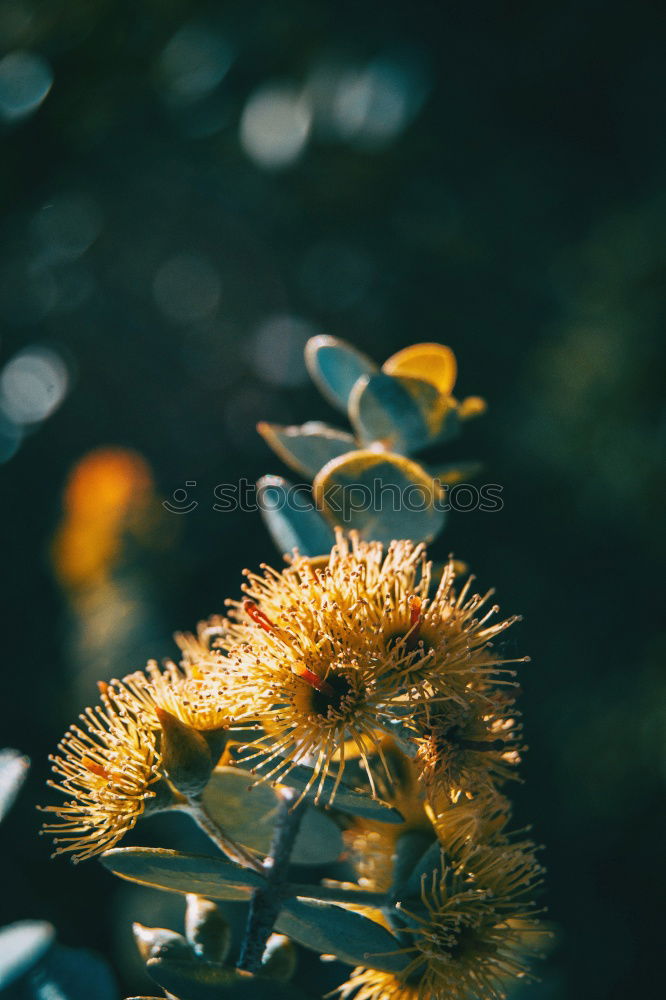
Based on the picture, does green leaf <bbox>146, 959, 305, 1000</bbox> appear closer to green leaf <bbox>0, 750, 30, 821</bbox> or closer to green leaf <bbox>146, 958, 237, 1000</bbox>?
green leaf <bbox>146, 958, 237, 1000</bbox>

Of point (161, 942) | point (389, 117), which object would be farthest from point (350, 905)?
point (389, 117)

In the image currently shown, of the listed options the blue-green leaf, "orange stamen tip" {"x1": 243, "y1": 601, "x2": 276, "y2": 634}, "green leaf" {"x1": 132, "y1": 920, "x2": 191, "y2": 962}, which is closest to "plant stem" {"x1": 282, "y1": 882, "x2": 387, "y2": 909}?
"green leaf" {"x1": 132, "y1": 920, "x2": 191, "y2": 962}

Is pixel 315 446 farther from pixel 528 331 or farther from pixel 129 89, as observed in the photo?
pixel 528 331

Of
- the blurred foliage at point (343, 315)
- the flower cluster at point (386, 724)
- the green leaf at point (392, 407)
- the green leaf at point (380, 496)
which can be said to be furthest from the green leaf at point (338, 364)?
the blurred foliage at point (343, 315)

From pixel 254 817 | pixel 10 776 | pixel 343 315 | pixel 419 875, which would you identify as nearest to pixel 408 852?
pixel 419 875

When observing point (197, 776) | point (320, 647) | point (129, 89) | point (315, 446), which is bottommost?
point (197, 776)

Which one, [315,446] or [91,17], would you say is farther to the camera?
[91,17]
